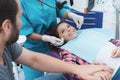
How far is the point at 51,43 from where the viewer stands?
5.97 feet

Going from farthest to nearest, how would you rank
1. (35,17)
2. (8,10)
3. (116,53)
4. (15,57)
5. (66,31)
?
(66,31) → (35,17) → (116,53) → (15,57) → (8,10)

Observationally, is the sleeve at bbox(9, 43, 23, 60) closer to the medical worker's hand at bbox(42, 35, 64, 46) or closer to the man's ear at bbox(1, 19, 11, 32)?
the man's ear at bbox(1, 19, 11, 32)

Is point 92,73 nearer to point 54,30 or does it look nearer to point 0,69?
point 0,69

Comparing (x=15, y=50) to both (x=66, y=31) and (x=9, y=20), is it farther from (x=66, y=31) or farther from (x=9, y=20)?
(x=66, y=31)

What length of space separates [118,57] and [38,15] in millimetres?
726

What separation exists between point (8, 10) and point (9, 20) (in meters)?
0.04

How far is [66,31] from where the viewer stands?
1857 mm

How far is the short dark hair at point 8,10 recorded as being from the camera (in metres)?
0.87

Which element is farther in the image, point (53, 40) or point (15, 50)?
point (53, 40)

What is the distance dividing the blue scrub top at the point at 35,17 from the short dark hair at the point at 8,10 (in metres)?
0.77

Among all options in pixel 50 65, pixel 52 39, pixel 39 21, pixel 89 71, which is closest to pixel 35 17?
pixel 39 21

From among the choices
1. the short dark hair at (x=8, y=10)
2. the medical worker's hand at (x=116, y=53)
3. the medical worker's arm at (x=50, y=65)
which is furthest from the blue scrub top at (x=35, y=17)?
the short dark hair at (x=8, y=10)

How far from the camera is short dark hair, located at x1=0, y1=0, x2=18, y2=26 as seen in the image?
34.1 inches

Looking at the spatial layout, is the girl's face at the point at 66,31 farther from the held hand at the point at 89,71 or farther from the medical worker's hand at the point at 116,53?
the held hand at the point at 89,71
